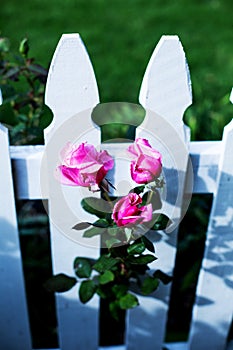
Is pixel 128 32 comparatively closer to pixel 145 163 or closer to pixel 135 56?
pixel 135 56

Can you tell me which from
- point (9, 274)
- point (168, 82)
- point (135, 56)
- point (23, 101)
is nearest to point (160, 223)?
point (168, 82)

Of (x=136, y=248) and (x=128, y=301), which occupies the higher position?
(x=136, y=248)

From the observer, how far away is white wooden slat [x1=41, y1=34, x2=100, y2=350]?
4.02 ft

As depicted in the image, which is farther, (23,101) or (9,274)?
(23,101)

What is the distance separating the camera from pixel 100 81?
10.7 ft

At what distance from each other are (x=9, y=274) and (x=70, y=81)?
0.62 meters

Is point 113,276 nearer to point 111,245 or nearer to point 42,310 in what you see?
point 111,245

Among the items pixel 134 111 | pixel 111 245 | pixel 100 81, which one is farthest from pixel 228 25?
pixel 111 245

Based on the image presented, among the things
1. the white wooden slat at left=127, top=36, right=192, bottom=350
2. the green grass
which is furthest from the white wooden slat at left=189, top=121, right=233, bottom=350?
the green grass

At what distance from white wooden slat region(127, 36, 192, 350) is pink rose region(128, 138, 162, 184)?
178 millimetres

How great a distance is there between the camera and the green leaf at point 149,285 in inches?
58.6

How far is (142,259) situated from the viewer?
1307 millimetres

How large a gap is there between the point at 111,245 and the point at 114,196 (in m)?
0.22

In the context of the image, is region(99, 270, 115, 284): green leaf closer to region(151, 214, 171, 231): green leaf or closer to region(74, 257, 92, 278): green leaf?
region(74, 257, 92, 278): green leaf
